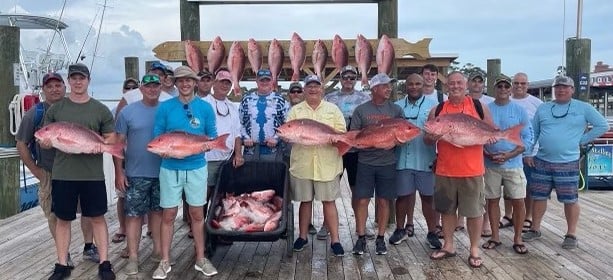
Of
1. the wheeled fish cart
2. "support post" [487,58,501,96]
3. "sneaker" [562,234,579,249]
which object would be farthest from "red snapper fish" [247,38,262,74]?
"support post" [487,58,501,96]

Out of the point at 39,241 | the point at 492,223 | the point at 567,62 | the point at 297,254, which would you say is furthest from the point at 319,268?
the point at 567,62

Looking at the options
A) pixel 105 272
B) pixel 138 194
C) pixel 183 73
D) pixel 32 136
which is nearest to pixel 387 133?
pixel 183 73

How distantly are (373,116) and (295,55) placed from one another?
108cm

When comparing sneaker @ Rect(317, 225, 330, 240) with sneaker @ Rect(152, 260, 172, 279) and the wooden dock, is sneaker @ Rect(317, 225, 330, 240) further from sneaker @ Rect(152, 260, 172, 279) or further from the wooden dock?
sneaker @ Rect(152, 260, 172, 279)

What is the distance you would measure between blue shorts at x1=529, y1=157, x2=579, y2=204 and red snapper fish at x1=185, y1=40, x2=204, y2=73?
3.54 metres

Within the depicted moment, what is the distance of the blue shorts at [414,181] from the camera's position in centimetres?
513

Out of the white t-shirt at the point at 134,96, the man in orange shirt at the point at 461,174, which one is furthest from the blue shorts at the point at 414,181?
the white t-shirt at the point at 134,96

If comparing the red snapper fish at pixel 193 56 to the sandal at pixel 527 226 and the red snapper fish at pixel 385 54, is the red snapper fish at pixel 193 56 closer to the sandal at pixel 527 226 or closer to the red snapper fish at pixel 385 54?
the red snapper fish at pixel 385 54

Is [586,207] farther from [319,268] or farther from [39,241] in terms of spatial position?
[39,241]

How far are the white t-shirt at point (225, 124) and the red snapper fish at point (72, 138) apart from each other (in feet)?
4.50

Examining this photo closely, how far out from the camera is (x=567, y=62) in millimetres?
7777

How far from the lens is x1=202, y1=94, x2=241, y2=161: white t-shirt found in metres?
5.20

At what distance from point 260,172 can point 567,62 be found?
5.12 meters

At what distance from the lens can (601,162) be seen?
11.2m
